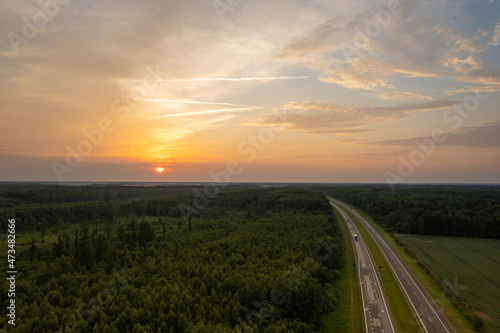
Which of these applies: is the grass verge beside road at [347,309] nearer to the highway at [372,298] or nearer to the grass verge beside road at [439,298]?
the highway at [372,298]

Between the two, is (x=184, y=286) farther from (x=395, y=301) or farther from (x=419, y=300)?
(x=419, y=300)

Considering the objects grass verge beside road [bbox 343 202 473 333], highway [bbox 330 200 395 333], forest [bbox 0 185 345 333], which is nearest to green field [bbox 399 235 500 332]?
grass verge beside road [bbox 343 202 473 333]

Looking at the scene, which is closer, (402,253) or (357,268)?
(357,268)

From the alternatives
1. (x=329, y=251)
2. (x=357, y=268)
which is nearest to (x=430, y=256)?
(x=357, y=268)

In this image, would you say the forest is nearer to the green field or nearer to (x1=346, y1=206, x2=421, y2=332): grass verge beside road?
(x1=346, y1=206, x2=421, y2=332): grass verge beside road

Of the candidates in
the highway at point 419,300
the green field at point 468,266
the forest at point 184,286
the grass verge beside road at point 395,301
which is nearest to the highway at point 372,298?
the grass verge beside road at point 395,301

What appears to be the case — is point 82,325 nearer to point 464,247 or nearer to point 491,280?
point 491,280
